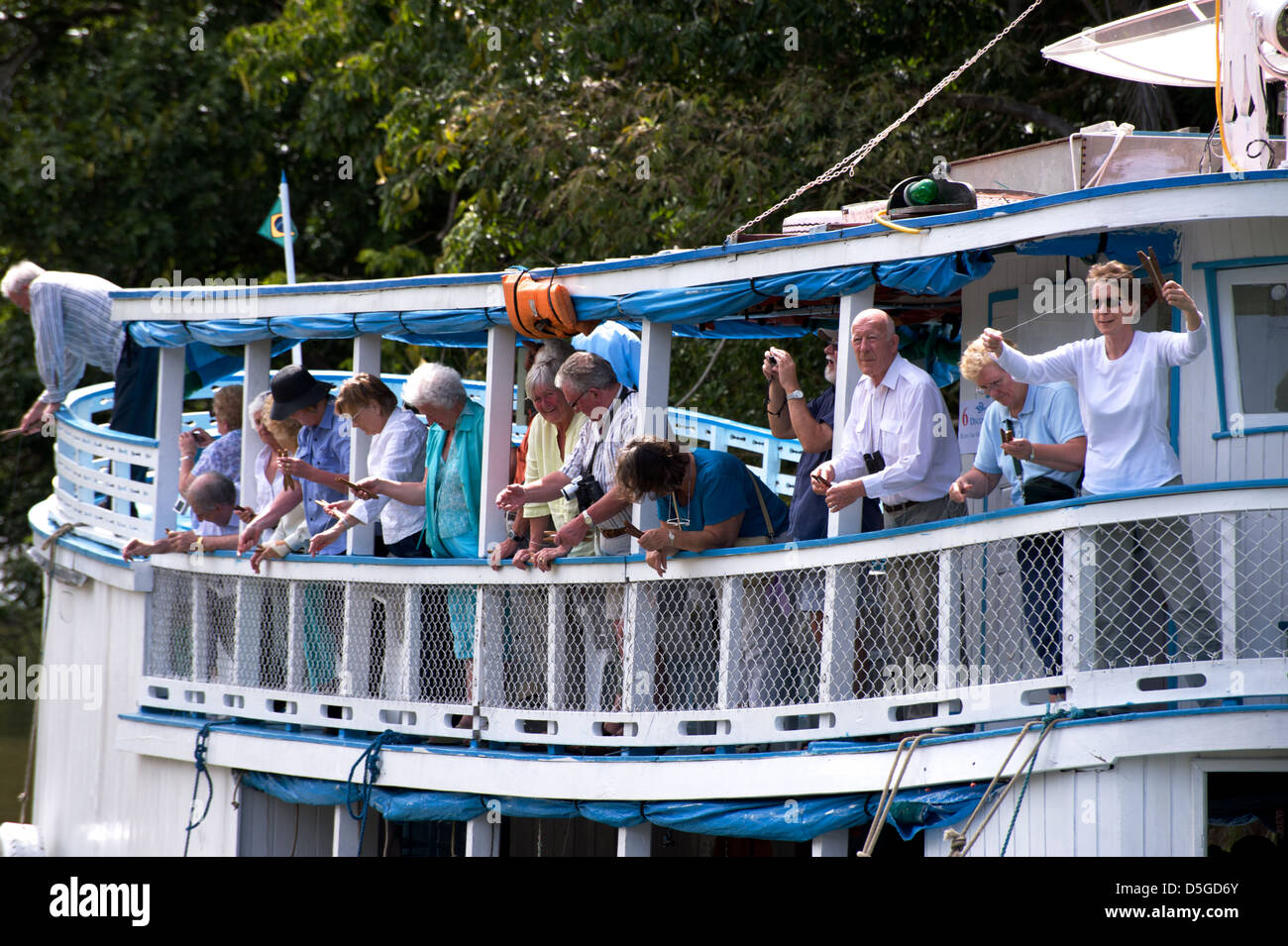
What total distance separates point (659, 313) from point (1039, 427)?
2072 millimetres

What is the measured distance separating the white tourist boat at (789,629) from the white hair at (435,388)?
21 centimetres

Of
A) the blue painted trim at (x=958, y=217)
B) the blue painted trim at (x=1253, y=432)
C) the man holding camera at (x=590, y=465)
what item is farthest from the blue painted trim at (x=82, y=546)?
the blue painted trim at (x=1253, y=432)

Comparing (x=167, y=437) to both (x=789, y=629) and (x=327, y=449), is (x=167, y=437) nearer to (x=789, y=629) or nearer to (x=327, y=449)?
(x=327, y=449)

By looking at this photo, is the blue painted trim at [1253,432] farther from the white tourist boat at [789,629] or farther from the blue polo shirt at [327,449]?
the blue polo shirt at [327,449]

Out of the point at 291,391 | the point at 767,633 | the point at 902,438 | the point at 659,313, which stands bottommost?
the point at 767,633

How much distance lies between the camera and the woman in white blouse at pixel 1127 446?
6734mm

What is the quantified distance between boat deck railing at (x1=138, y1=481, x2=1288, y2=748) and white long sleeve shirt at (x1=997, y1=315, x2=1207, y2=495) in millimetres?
264

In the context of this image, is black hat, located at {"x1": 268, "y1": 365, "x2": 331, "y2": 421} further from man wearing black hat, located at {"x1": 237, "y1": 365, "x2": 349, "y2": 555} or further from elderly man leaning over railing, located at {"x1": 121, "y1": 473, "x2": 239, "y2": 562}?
elderly man leaning over railing, located at {"x1": 121, "y1": 473, "x2": 239, "y2": 562}

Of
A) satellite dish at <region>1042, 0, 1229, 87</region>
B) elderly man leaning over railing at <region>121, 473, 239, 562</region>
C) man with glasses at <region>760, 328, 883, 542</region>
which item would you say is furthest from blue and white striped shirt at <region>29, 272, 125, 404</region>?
satellite dish at <region>1042, 0, 1229, 87</region>

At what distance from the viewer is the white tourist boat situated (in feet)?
22.3

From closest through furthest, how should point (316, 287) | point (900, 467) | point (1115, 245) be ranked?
point (900, 467) → point (1115, 245) → point (316, 287)

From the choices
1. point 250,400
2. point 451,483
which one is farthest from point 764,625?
point 250,400

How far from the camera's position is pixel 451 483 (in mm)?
9406

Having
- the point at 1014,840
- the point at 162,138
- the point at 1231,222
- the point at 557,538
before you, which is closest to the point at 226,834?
the point at 557,538
